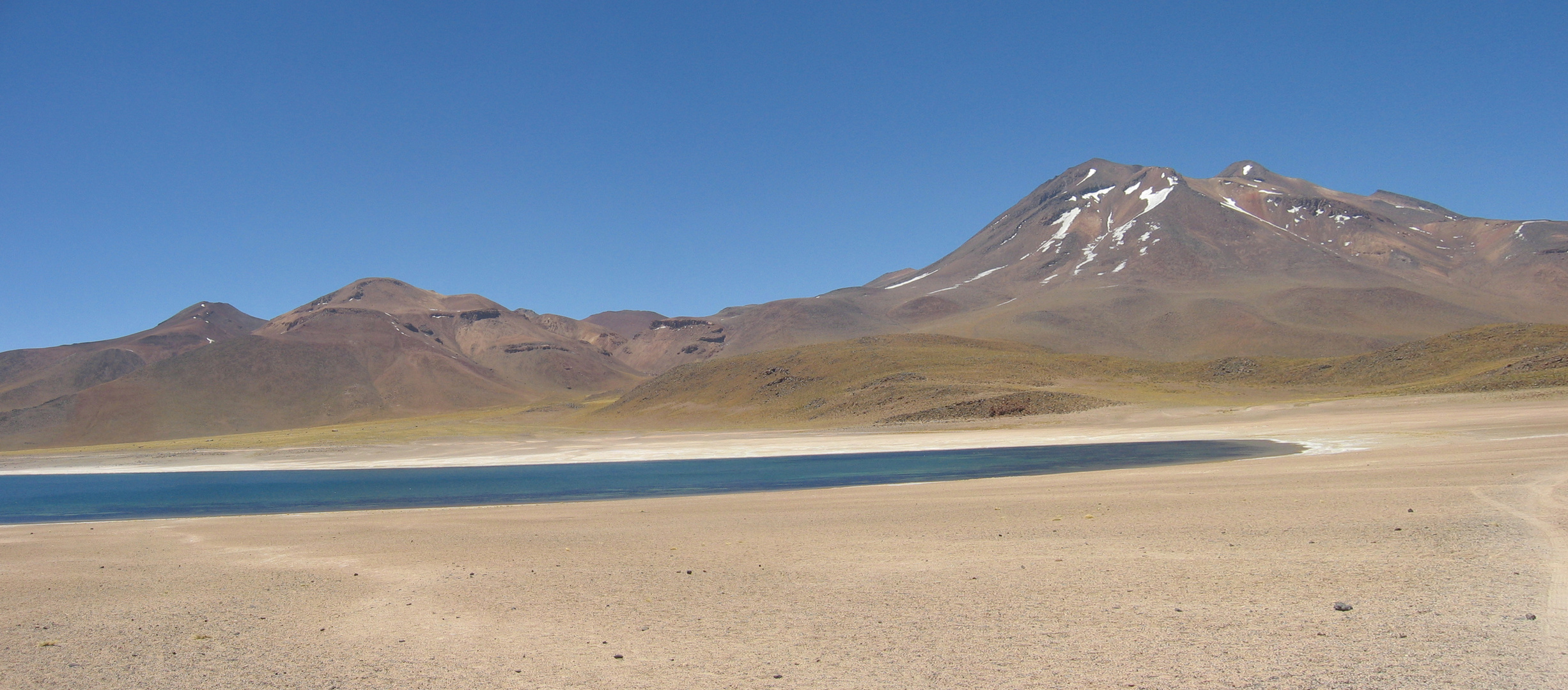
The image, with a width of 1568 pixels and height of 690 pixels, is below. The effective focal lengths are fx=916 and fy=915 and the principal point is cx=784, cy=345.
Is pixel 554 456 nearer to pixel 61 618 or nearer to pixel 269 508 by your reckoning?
pixel 269 508

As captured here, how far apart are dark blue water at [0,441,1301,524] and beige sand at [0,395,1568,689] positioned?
1193cm

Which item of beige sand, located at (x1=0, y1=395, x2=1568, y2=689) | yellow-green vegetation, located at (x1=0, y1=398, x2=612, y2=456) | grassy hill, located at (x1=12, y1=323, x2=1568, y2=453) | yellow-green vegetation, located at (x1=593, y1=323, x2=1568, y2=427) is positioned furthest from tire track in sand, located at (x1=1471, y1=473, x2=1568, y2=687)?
yellow-green vegetation, located at (x1=0, y1=398, x2=612, y2=456)

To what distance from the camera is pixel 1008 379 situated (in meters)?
87.4

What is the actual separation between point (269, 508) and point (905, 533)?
26.9 meters

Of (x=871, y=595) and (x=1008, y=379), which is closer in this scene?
(x=871, y=595)

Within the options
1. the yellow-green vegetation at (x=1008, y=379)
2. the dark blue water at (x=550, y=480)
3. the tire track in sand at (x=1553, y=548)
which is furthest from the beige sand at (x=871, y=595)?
the yellow-green vegetation at (x=1008, y=379)

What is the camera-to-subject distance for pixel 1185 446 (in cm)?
4434

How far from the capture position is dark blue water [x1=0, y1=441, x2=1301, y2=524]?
33.6m

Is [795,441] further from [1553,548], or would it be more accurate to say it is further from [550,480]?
[1553,548]

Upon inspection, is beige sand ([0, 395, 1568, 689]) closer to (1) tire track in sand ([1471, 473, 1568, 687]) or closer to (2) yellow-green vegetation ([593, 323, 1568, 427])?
(1) tire track in sand ([1471, 473, 1568, 687])

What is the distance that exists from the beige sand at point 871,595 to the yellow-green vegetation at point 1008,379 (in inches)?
2037

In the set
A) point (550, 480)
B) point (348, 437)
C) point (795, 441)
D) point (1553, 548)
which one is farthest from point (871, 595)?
point (348, 437)

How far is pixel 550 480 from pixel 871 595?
Result: 33496 mm

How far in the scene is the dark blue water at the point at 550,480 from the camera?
3362 cm
